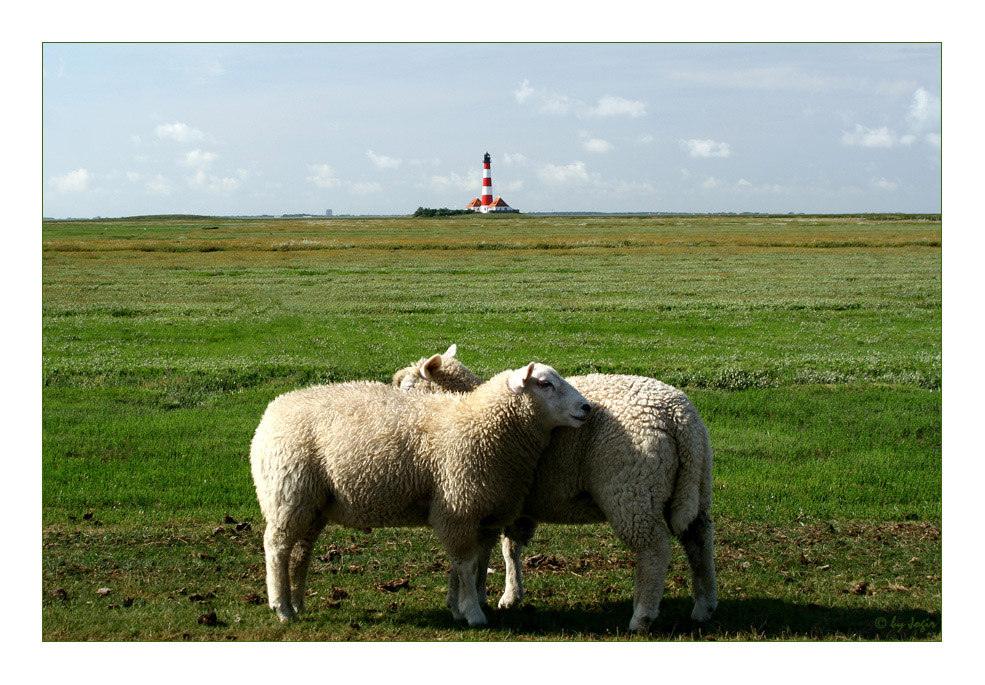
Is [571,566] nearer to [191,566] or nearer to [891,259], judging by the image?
[191,566]

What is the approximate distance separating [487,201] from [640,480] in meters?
172

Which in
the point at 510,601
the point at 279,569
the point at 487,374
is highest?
the point at 487,374

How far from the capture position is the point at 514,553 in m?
8.12

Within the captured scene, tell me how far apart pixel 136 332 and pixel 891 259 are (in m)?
47.5

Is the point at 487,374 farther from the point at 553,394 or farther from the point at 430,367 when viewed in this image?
the point at 553,394

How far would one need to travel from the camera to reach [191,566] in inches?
356

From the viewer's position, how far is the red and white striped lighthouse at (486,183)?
16988 cm

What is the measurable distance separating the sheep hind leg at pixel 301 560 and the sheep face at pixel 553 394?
238 centimetres

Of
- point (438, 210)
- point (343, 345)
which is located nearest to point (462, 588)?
point (343, 345)

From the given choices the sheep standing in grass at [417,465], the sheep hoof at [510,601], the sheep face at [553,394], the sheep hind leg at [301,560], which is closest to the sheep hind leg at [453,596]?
the sheep standing in grass at [417,465]

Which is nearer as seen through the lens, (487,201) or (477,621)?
(477,621)

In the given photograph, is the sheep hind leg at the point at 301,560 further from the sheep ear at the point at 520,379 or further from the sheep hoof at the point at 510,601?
the sheep ear at the point at 520,379

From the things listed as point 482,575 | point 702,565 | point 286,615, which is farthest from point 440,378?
point 702,565

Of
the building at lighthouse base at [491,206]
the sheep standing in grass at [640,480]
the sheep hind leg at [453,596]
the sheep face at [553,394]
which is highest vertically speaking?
the building at lighthouse base at [491,206]
